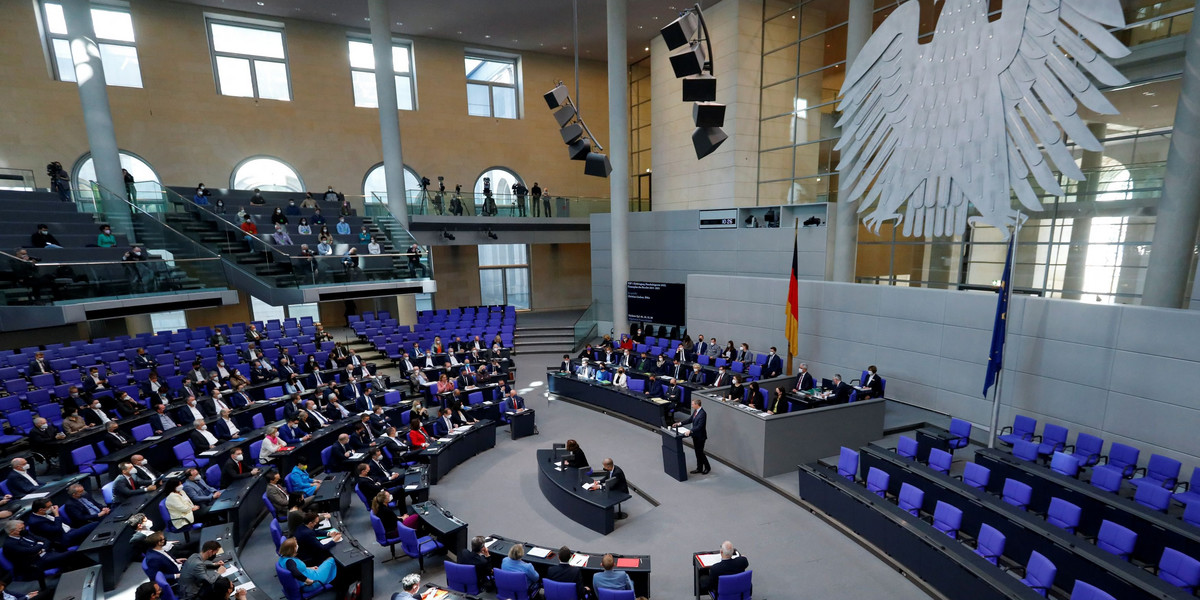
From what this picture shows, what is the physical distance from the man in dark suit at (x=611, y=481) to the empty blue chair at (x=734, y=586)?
2590 mm

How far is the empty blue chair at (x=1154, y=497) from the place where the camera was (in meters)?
6.68

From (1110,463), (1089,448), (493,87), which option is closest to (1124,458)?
(1110,463)

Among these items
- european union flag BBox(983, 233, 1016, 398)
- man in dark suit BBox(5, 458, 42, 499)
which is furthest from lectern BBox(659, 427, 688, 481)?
man in dark suit BBox(5, 458, 42, 499)

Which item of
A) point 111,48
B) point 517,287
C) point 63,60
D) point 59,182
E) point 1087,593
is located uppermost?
point 111,48

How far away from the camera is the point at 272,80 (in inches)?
840

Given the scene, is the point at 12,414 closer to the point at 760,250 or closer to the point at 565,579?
the point at 565,579

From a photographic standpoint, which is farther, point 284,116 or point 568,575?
point 284,116

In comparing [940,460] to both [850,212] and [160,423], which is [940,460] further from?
[160,423]

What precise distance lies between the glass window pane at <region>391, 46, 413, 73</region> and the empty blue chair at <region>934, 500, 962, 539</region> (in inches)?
977

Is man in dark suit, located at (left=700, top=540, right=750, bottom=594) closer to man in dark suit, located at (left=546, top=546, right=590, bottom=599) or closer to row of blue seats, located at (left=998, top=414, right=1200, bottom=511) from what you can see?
man in dark suit, located at (left=546, top=546, right=590, bottom=599)

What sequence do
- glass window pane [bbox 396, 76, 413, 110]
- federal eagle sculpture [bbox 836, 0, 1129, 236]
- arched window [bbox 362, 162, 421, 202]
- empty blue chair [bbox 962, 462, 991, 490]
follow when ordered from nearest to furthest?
empty blue chair [bbox 962, 462, 991, 490]
federal eagle sculpture [bbox 836, 0, 1129, 236]
arched window [bbox 362, 162, 421, 202]
glass window pane [bbox 396, 76, 413, 110]

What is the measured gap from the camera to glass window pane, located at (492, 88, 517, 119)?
2575 cm

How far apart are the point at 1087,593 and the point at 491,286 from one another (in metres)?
23.9

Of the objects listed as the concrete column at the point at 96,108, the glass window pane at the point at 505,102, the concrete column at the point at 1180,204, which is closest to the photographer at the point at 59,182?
the concrete column at the point at 96,108
